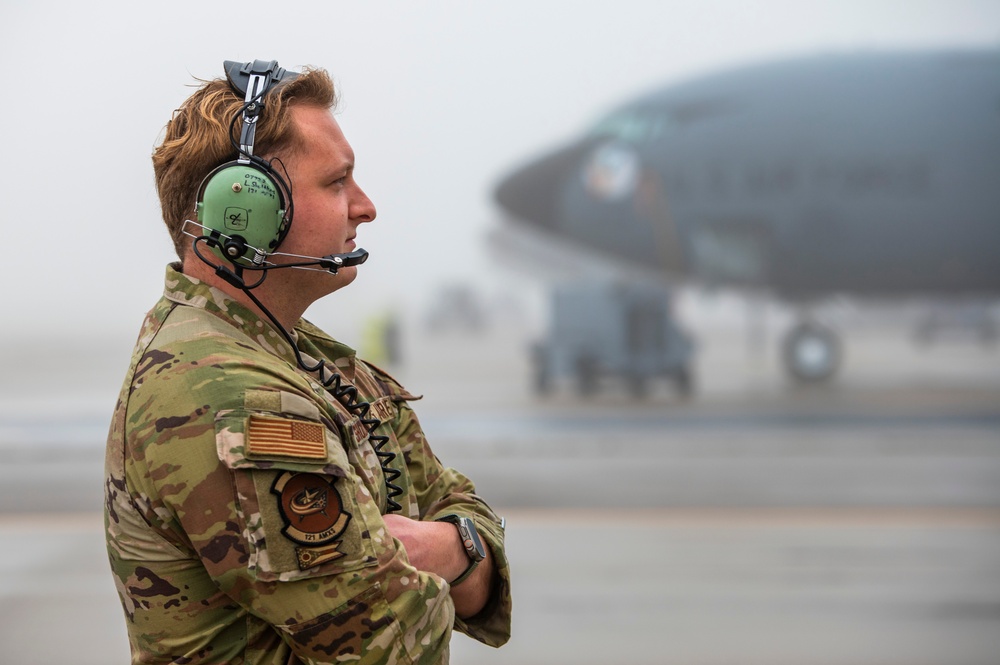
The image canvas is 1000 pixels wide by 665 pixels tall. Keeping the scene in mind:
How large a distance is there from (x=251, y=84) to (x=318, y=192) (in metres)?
0.17

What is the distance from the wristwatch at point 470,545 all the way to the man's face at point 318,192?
15.5 inches

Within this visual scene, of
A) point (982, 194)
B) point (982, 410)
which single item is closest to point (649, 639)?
point (982, 410)

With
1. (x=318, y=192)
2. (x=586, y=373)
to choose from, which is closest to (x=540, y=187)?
(x=586, y=373)

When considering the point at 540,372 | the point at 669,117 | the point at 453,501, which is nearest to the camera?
the point at 453,501

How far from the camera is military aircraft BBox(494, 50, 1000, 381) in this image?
1416 centimetres

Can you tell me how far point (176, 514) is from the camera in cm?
113

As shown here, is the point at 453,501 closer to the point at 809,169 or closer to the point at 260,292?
the point at 260,292

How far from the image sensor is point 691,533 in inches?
220

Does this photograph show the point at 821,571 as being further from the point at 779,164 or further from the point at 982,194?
the point at 982,194

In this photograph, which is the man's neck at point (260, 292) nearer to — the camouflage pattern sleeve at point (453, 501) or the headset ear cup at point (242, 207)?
the headset ear cup at point (242, 207)

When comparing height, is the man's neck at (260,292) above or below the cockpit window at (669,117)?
below

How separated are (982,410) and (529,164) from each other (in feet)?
24.8

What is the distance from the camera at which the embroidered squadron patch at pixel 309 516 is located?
3.61ft

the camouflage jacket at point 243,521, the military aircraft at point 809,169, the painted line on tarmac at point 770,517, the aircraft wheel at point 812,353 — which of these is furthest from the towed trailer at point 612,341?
the camouflage jacket at point 243,521
